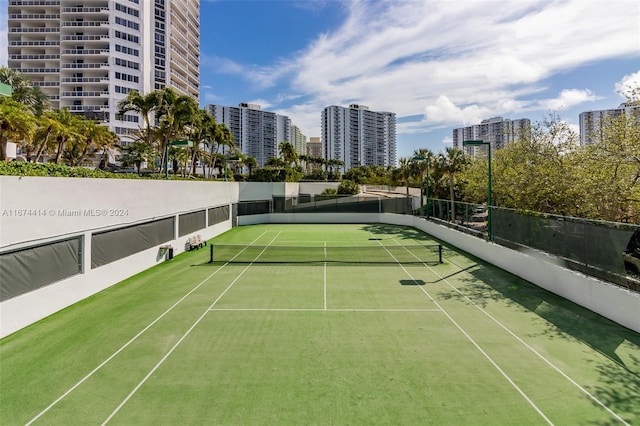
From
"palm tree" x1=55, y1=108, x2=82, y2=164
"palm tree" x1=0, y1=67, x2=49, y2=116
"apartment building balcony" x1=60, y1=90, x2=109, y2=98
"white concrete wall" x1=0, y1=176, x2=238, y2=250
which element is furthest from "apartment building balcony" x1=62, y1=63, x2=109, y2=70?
"white concrete wall" x1=0, y1=176, x2=238, y2=250

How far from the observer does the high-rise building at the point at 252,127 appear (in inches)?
6255

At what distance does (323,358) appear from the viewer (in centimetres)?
829

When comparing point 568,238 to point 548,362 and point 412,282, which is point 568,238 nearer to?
point 412,282

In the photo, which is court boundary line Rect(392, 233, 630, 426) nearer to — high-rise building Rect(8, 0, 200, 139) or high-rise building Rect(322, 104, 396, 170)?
high-rise building Rect(8, 0, 200, 139)

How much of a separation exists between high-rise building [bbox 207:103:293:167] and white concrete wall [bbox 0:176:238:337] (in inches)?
5642

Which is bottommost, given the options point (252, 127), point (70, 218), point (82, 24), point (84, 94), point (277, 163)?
point (70, 218)

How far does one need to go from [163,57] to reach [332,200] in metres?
62.2

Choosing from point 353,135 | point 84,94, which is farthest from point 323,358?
point 353,135

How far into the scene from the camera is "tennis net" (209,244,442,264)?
1914 centimetres

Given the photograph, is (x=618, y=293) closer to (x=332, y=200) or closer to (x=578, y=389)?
(x=578, y=389)

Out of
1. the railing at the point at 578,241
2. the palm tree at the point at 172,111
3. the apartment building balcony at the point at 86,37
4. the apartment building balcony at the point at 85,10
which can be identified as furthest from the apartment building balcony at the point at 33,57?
the railing at the point at 578,241

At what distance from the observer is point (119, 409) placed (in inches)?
251

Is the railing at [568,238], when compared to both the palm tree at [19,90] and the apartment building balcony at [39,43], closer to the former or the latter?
the palm tree at [19,90]

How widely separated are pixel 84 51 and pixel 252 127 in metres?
98.0
